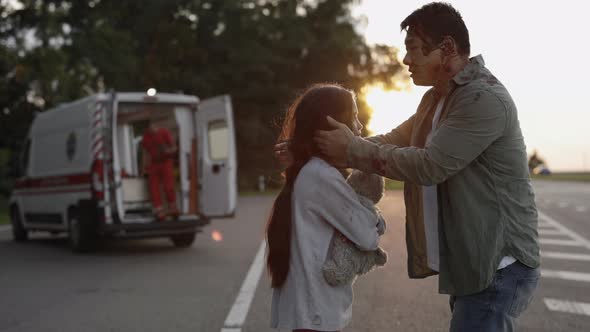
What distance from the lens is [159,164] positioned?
13.0 m

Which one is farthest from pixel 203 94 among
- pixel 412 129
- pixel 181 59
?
pixel 412 129

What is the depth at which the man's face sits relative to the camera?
8.80 feet

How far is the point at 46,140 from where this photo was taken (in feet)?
44.7

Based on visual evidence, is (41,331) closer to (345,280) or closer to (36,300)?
(36,300)

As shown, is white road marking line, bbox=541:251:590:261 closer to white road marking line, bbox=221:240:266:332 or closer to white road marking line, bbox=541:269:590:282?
white road marking line, bbox=541:269:590:282

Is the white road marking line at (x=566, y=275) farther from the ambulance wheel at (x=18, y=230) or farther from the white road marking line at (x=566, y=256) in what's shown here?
the ambulance wheel at (x=18, y=230)

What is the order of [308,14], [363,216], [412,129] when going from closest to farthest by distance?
[363,216], [412,129], [308,14]

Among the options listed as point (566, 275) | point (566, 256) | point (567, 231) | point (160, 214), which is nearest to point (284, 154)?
point (566, 275)

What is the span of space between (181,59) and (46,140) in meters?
26.5

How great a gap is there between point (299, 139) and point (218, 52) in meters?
37.7

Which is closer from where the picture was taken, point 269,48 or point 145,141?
point 145,141

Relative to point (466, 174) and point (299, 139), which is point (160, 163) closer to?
point (299, 139)

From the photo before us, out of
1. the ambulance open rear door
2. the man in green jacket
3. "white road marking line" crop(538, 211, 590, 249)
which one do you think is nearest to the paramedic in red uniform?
the ambulance open rear door

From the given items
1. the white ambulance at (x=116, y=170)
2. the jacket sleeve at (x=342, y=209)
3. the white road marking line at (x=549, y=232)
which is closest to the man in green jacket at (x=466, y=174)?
the jacket sleeve at (x=342, y=209)
